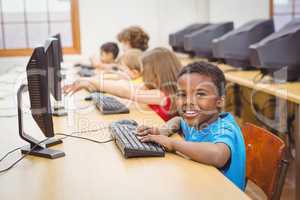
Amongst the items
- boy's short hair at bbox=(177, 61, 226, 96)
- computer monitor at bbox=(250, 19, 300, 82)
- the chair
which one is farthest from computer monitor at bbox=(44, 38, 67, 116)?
computer monitor at bbox=(250, 19, 300, 82)

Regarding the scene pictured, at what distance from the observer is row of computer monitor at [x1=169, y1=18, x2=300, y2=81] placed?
271cm

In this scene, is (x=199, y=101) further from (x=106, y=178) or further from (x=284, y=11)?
(x=284, y=11)

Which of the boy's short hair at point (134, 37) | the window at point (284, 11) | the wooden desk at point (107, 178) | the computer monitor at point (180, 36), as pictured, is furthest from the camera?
the window at point (284, 11)

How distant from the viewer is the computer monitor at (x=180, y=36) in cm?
471

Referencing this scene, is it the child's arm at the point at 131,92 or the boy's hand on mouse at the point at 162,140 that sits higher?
the child's arm at the point at 131,92

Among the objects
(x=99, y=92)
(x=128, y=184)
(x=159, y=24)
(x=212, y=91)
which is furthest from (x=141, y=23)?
(x=128, y=184)

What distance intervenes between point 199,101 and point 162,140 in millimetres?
184

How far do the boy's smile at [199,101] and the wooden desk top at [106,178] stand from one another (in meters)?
0.16

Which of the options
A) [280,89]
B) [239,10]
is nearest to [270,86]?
[280,89]

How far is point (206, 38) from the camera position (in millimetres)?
4172

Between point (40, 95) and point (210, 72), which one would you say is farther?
point (210, 72)

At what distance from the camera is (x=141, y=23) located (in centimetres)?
529

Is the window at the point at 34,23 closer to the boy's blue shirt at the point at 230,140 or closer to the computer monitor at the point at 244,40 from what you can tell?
the computer monitor at the point at 244,40

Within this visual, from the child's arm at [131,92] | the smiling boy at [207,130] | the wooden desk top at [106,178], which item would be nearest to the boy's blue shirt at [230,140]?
the smiling boy at [207,130]
